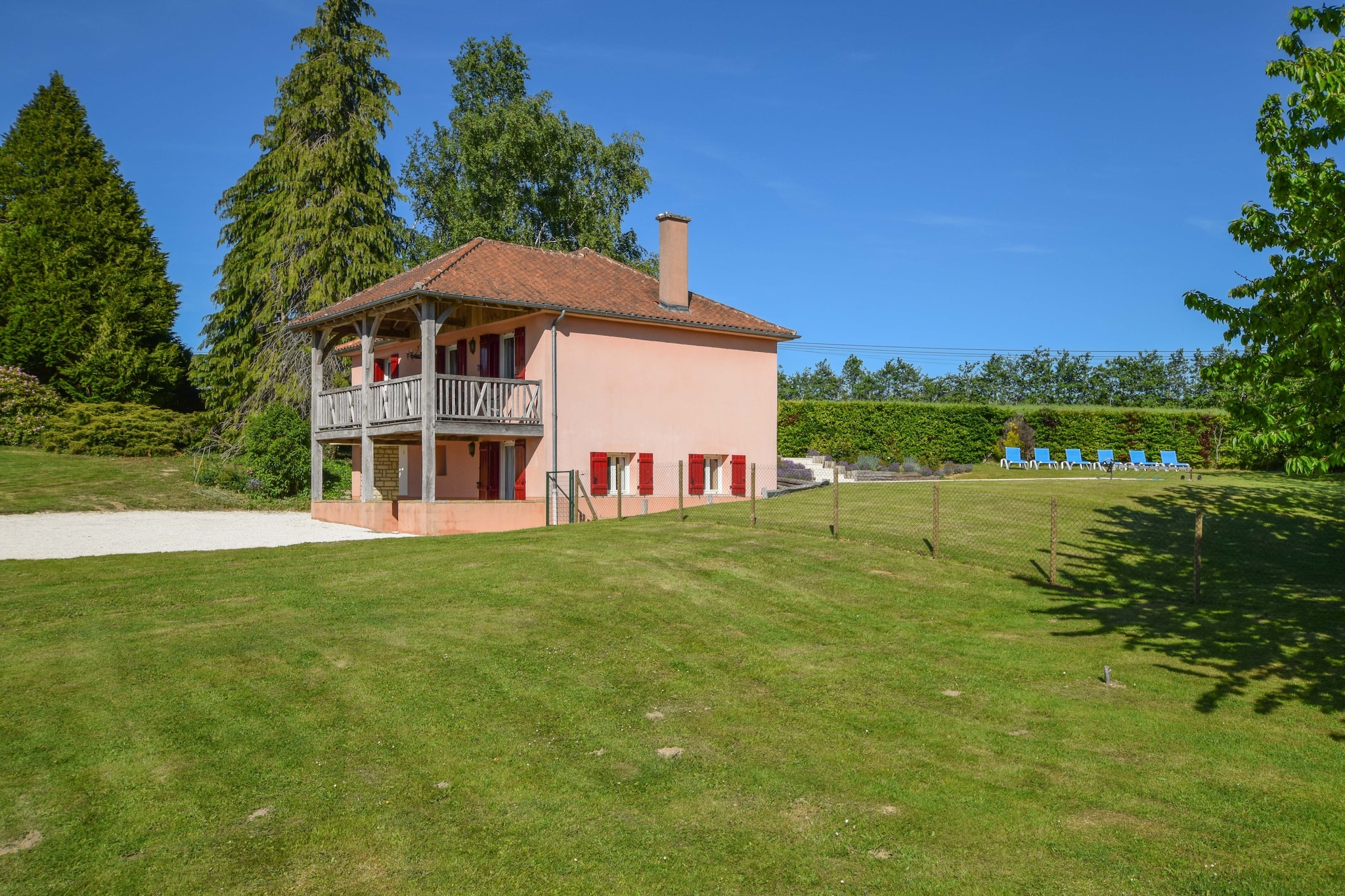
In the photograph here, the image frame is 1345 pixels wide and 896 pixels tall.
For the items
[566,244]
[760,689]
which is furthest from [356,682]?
[566,244]

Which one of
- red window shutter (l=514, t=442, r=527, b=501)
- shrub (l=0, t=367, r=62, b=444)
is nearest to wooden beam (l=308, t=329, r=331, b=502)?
red window shutter (l=514, t=442, r=527, b=501)

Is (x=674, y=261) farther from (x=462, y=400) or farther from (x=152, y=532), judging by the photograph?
(x=152, y=532)

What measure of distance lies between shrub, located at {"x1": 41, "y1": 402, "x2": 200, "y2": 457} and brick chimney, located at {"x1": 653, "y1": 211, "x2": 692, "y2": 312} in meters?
20.5

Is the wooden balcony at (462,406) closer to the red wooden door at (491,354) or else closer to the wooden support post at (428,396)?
the wooden support post at (428,396)

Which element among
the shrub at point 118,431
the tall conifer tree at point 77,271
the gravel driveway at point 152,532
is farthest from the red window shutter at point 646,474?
the tall conifer tree at point 77,271

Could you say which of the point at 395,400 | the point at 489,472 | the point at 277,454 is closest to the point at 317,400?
the point at 277,454

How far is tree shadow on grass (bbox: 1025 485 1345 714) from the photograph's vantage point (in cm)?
988

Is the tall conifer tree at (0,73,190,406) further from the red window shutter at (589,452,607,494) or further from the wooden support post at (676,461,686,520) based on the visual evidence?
the wooden support post at (676,461,686,520)

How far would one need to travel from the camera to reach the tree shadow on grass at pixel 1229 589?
32.4ft

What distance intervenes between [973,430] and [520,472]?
22.6m

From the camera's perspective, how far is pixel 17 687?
8.16 meters

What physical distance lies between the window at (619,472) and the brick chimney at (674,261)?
4718 mm

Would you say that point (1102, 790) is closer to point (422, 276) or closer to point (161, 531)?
point (161, 531)

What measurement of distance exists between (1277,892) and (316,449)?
87.0 feet
